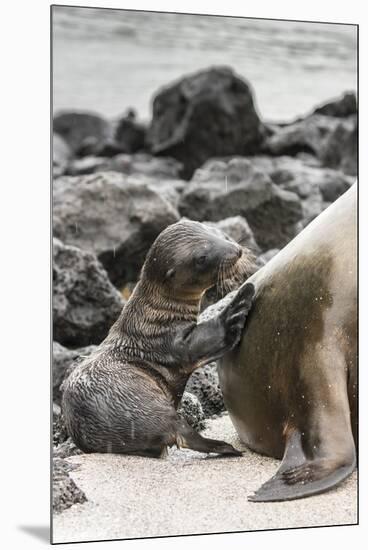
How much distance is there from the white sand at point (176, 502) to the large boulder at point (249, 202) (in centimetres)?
270

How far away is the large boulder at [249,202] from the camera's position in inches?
331

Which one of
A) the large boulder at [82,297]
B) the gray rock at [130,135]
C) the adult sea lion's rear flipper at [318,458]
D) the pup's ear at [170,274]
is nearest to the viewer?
the adult sea lion's rear flipper at [318,458]

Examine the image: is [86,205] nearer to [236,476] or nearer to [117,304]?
[117,304]

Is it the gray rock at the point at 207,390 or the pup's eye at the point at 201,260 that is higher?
the pup's eye at the point at 201,260

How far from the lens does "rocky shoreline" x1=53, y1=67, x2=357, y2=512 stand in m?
7.44

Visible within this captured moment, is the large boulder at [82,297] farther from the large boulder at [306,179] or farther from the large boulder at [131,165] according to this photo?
the large boulder at [306,179]

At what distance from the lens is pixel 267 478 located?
5883 mm

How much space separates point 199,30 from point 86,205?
181 cm

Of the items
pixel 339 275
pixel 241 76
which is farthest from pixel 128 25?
pixel 339 275

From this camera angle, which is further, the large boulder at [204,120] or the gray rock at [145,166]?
the gray rock at [145,166]

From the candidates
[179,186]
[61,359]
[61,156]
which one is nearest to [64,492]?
[61,359]

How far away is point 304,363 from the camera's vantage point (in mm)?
5809

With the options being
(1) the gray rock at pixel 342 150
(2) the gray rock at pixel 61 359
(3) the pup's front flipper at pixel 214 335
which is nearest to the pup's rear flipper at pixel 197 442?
(3) the pup's front flipper at pixel 214 335

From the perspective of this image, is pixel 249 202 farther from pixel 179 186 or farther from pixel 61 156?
pixel 61 156
